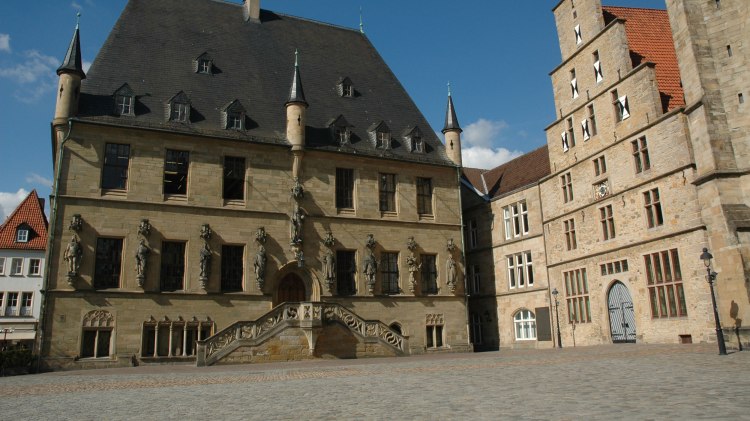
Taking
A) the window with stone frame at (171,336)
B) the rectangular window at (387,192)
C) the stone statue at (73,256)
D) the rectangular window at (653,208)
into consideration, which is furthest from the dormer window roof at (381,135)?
the stone statue at (73,256)

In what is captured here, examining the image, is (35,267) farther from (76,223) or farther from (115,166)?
(76,223)

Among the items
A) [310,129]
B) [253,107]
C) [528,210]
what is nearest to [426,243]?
[528,210]

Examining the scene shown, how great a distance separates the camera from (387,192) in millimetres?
27875

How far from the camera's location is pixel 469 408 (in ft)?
23.1

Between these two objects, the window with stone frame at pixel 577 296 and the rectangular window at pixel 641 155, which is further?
the window with stone frame at pixel 577 296

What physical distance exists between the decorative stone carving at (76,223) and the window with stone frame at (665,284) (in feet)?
69.6

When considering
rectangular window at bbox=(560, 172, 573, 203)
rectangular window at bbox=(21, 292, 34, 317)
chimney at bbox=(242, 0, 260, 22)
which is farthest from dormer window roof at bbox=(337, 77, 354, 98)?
rectangular window at bbox=(21, 292, 34, 317)

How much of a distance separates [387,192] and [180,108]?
10.3 metres

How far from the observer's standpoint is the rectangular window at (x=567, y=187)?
84.8 ft

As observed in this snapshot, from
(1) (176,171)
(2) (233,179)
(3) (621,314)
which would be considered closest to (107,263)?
(1) (176,171)

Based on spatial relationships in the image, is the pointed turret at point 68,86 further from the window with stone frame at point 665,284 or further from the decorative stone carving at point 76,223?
the window with stone frame at point 665,284

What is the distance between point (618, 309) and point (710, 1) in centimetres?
1179

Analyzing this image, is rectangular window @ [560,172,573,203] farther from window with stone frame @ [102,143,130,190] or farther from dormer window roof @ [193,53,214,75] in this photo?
window with stone frame @ [102,143,130,190]

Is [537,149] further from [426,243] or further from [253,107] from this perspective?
[253,107]
